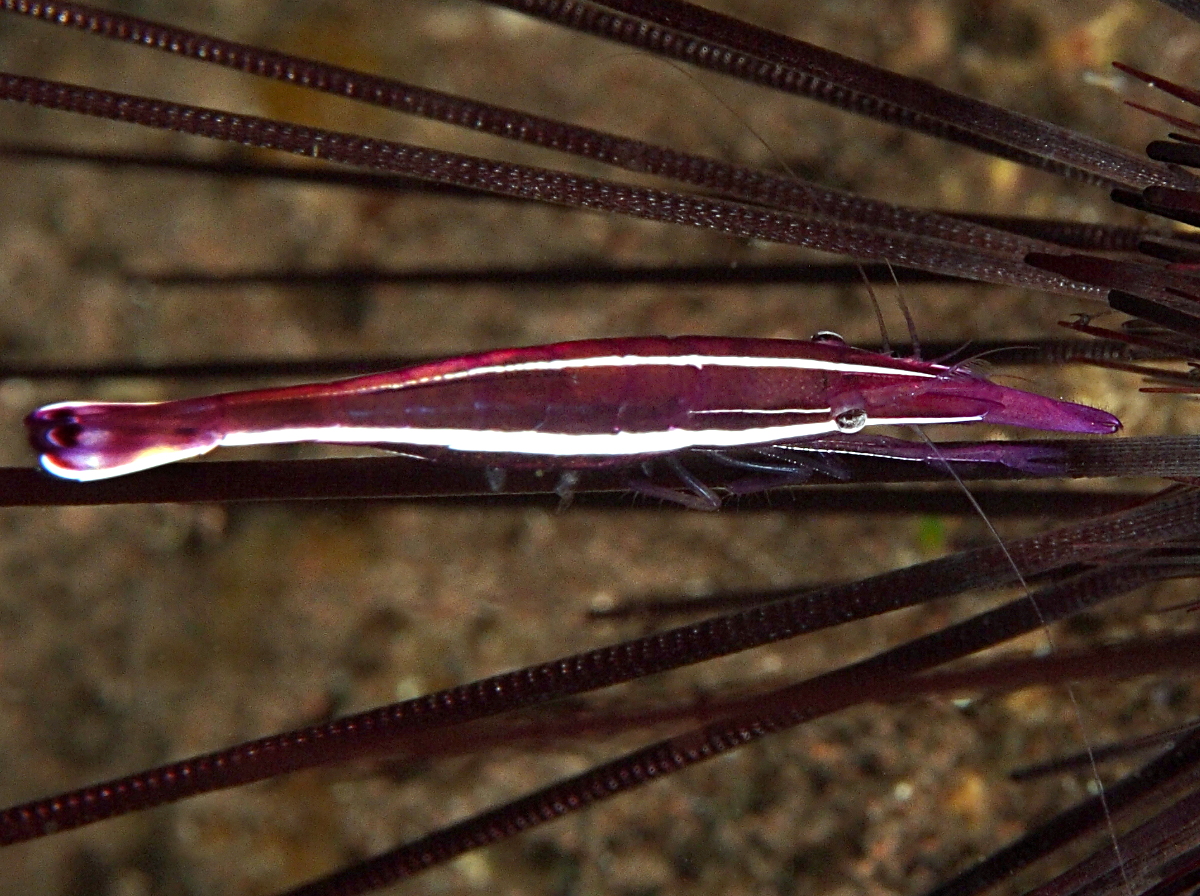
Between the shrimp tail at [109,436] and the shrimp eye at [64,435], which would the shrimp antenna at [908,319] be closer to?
the shrimp tail at [109,436]

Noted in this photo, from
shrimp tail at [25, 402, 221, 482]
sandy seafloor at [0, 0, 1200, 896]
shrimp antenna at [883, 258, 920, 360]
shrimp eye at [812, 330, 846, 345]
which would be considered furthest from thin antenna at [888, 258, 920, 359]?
shrimp tail at [25, 402, 221, 482]

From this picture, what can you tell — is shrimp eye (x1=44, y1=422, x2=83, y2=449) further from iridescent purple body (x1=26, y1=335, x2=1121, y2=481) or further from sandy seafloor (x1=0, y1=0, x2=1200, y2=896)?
sandy seafloor (x1=0, y1=0, x2=1200, y2=896)

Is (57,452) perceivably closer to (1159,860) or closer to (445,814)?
(1159,860)

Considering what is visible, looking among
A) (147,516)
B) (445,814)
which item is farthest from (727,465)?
(147,516)

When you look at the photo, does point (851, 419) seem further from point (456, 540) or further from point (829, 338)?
point (456, 540)

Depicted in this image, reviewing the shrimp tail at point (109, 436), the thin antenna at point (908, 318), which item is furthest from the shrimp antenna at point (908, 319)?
the shrimp tail at point (109, 436)

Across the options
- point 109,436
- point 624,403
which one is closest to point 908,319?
point 624,403
